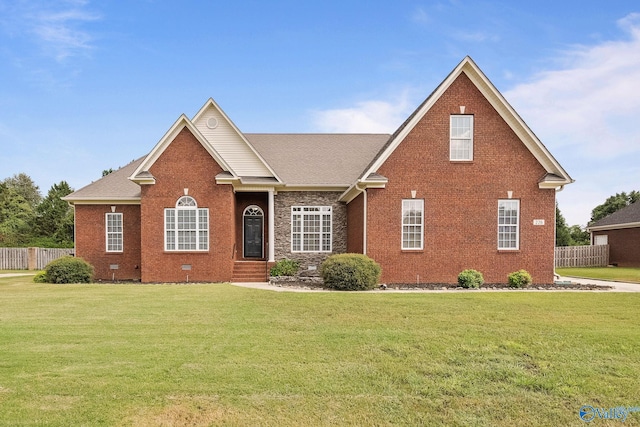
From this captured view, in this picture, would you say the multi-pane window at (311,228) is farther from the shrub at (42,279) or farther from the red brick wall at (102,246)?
the shrub at (42,279)

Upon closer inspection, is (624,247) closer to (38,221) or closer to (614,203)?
(614,203)

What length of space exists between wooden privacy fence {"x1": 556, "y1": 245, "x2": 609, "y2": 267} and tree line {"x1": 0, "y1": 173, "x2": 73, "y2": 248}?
42.3 m

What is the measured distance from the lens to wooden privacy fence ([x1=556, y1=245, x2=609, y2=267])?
30.2m

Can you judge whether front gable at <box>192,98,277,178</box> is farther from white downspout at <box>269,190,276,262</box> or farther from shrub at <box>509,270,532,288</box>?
shrub at <box>509,270,532,288</box>

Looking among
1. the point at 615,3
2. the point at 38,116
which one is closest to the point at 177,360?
the point at 615,3

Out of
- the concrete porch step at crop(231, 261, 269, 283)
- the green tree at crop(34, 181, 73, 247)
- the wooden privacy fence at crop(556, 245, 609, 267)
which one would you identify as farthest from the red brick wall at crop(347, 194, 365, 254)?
the green tree at crop(34, 181, 73, 247)

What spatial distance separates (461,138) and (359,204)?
517cm

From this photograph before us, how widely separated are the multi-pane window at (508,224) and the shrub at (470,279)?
6.63 ft

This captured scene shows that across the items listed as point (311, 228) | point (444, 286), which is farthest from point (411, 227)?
point (311, 228)

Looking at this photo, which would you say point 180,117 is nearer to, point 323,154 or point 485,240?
point 323,154

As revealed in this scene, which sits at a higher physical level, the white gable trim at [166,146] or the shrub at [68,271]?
the white gable trim at [166,146]

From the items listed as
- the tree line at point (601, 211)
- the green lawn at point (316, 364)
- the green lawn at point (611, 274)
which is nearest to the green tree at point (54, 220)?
the green lawn at point (316, 364)

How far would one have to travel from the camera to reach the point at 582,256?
3048 centimetres

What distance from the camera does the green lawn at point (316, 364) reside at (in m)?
4.52
